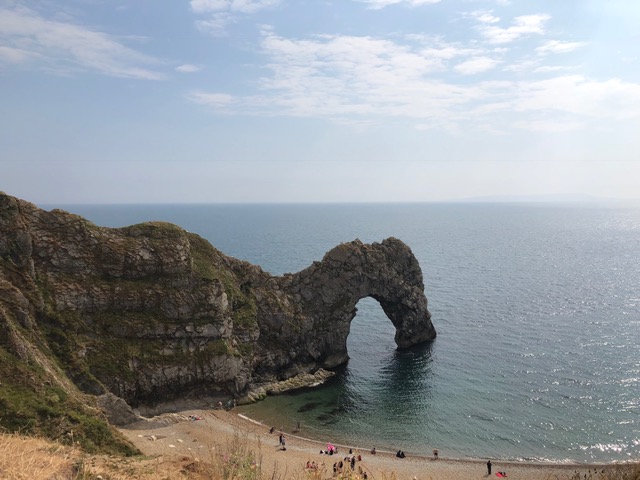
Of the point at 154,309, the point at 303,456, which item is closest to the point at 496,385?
the point at 303,456

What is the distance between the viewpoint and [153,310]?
50.2 meters

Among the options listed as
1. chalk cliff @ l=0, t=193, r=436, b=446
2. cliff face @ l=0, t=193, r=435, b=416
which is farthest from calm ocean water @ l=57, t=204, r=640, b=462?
cliff face @ l=0, t=193, r=435, b=416

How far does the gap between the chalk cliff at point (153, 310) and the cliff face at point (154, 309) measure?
119mm

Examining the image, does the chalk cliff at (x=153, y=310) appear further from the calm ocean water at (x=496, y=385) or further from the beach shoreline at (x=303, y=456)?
the calm ocean water at (x=496, y=385)

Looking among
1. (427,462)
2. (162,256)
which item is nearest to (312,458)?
(427,462)

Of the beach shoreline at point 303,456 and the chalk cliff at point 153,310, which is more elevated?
the chalk cliff at point 153,310

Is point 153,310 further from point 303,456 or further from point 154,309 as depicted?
point 303,456

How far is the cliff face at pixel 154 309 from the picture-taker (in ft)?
141

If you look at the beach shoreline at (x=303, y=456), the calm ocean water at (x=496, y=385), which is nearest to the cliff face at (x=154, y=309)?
the beach shoreline at (x=303, y=456)

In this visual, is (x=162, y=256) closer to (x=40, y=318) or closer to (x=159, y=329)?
(x=159, y=329)

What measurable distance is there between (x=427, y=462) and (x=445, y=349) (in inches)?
1188

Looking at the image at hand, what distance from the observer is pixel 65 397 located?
32656 mm

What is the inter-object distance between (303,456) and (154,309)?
2374 cm

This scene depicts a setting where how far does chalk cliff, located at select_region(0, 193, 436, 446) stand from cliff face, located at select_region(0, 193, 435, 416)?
119mm
